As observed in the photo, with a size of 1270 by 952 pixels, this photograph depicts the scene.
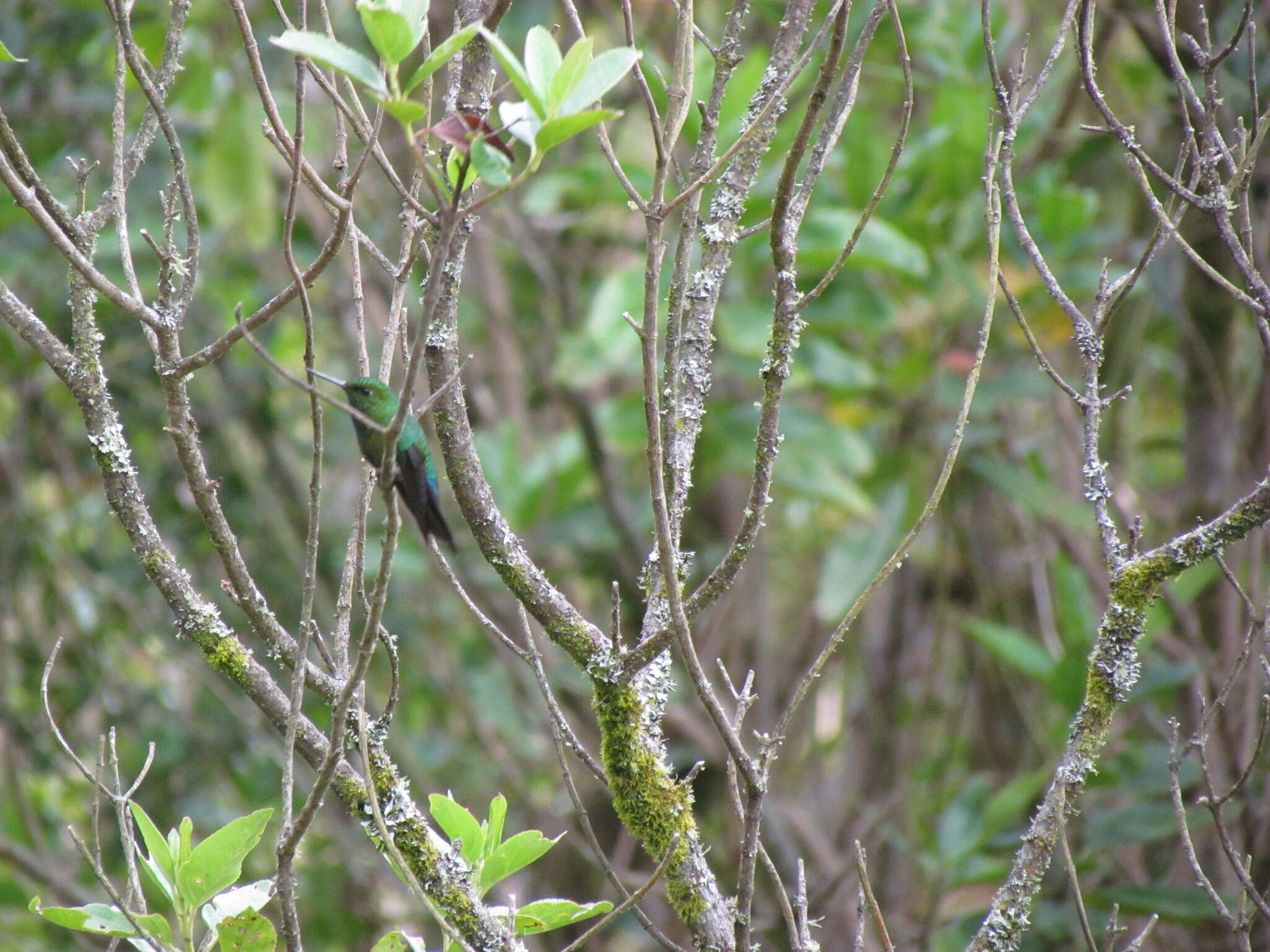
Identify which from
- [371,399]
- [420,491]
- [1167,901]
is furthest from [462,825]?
[1167,901]

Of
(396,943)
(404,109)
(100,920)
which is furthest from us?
(396,943)

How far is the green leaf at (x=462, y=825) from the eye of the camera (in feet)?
5.94

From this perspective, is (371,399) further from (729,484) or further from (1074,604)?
(729,484)

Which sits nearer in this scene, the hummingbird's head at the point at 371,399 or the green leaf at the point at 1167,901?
the hummingbird's head at the point at 371,399

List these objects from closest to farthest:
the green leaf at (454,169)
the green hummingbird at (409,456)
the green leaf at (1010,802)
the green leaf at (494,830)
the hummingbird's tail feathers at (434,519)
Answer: the green leaf at (454,169), the green leaf at (494,830), the green hummingbird at (409,456), the hummingbird's tail feathers at (434,519), the green leaf at (1010,802)

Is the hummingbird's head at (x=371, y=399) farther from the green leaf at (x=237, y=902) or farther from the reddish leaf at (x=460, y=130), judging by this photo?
the reddish leaf at (x=460, y=130)

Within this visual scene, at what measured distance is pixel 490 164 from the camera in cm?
133

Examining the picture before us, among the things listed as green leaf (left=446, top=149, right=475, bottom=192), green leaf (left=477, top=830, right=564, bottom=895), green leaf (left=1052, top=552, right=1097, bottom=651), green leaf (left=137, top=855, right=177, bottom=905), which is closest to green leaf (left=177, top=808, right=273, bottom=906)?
green leaf (left=137, top=855, right=177, bottom=905)

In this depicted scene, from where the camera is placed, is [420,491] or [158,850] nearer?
[158,850]

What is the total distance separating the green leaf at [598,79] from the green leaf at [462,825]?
3.45ft

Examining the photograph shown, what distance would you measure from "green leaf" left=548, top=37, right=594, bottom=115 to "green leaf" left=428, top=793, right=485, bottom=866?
1045 millimetres

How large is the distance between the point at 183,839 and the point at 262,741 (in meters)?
3.91

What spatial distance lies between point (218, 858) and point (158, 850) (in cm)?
9

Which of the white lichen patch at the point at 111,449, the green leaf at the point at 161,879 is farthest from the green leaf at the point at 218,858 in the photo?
the white lichen patch at the point at 111,449
